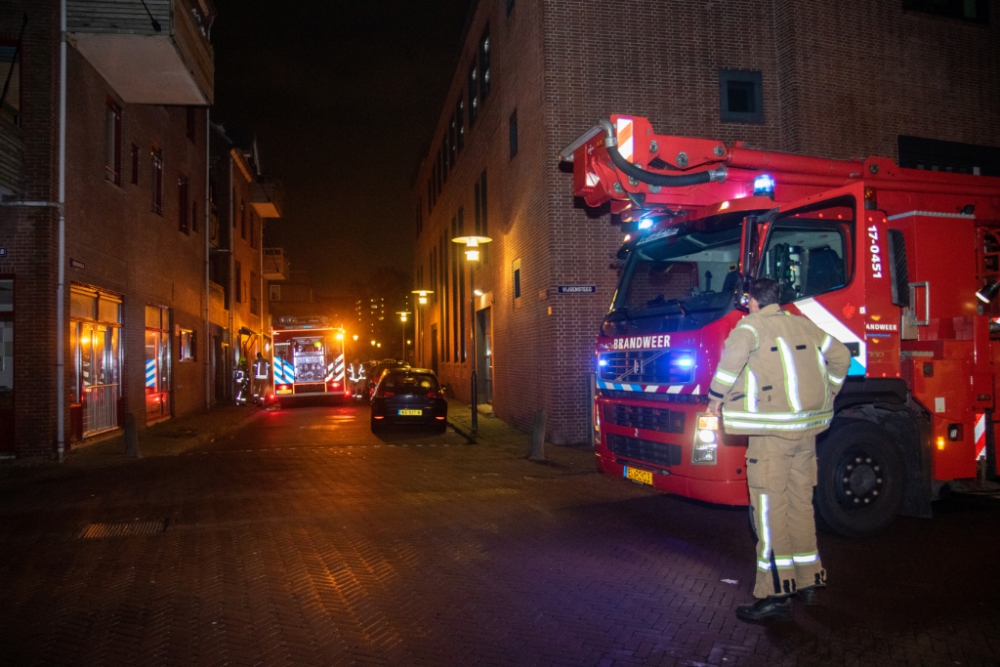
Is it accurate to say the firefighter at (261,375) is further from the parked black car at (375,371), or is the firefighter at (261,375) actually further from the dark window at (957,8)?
the dark window at (957,8)

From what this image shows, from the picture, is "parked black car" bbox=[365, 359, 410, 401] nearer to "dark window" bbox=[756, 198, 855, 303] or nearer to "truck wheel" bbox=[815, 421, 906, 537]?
"dark window" bbox=[756, 198, 855, 303]

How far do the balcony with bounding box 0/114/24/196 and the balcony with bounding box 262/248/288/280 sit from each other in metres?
27.7

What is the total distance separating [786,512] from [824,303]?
2.35 meters

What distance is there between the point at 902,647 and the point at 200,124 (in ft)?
79.7

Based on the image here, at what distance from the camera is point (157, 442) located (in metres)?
15.2

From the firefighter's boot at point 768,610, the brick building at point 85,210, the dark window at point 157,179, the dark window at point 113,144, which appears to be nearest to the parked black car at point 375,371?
the brick building at point 85,210

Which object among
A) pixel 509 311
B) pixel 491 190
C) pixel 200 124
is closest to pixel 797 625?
pixel 509 311

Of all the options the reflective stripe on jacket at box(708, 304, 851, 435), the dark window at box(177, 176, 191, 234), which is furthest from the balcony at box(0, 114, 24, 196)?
the reflective stripe on jacket at box(708, 304, 851, 435)

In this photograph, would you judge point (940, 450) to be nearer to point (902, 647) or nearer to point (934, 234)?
point (934, 234)

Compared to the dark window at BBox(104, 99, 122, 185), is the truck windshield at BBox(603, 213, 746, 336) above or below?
below

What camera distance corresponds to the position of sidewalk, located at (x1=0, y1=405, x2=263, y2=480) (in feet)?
40.7

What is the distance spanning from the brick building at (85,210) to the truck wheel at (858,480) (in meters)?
12.2

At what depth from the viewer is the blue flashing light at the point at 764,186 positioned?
678 cm

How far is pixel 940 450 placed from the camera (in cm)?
703
